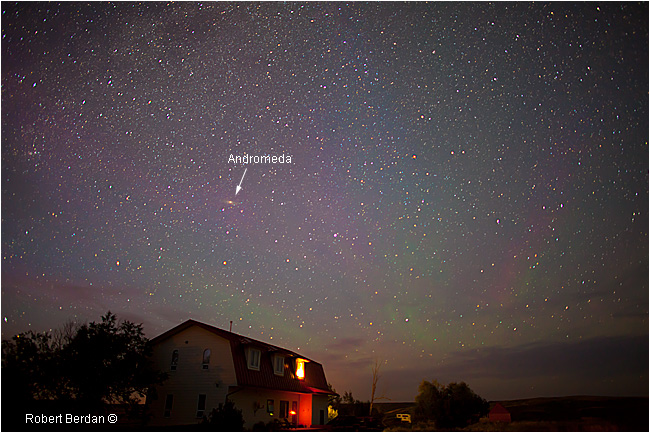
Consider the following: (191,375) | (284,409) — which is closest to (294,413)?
(284,409)

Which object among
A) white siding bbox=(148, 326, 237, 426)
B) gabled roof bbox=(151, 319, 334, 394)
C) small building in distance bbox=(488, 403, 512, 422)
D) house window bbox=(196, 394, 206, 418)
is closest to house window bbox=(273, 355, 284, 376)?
gabled roof bbox=(151, 319, 334, 394)

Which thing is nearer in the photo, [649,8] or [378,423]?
[649,8]

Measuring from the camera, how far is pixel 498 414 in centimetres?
2544

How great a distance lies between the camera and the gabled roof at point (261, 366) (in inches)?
922

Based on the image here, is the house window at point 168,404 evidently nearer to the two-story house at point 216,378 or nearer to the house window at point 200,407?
the two-story house at point 216,378

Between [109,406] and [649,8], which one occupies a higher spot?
[649,8]

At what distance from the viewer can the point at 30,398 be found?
17375mm

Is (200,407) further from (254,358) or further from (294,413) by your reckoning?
(294,413)

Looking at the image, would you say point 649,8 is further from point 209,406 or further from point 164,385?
point 164,385

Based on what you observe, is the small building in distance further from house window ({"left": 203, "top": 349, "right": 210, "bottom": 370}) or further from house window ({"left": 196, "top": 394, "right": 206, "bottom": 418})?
house window ({"left": 203, "top": 349, "right": 210, "bottom": 370})

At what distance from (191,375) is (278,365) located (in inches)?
214

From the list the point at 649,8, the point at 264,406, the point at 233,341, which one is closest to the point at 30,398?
the point at 233,341

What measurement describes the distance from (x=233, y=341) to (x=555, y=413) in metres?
16.0

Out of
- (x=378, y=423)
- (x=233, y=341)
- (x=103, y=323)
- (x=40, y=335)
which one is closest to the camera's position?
(x=40, y=335)
